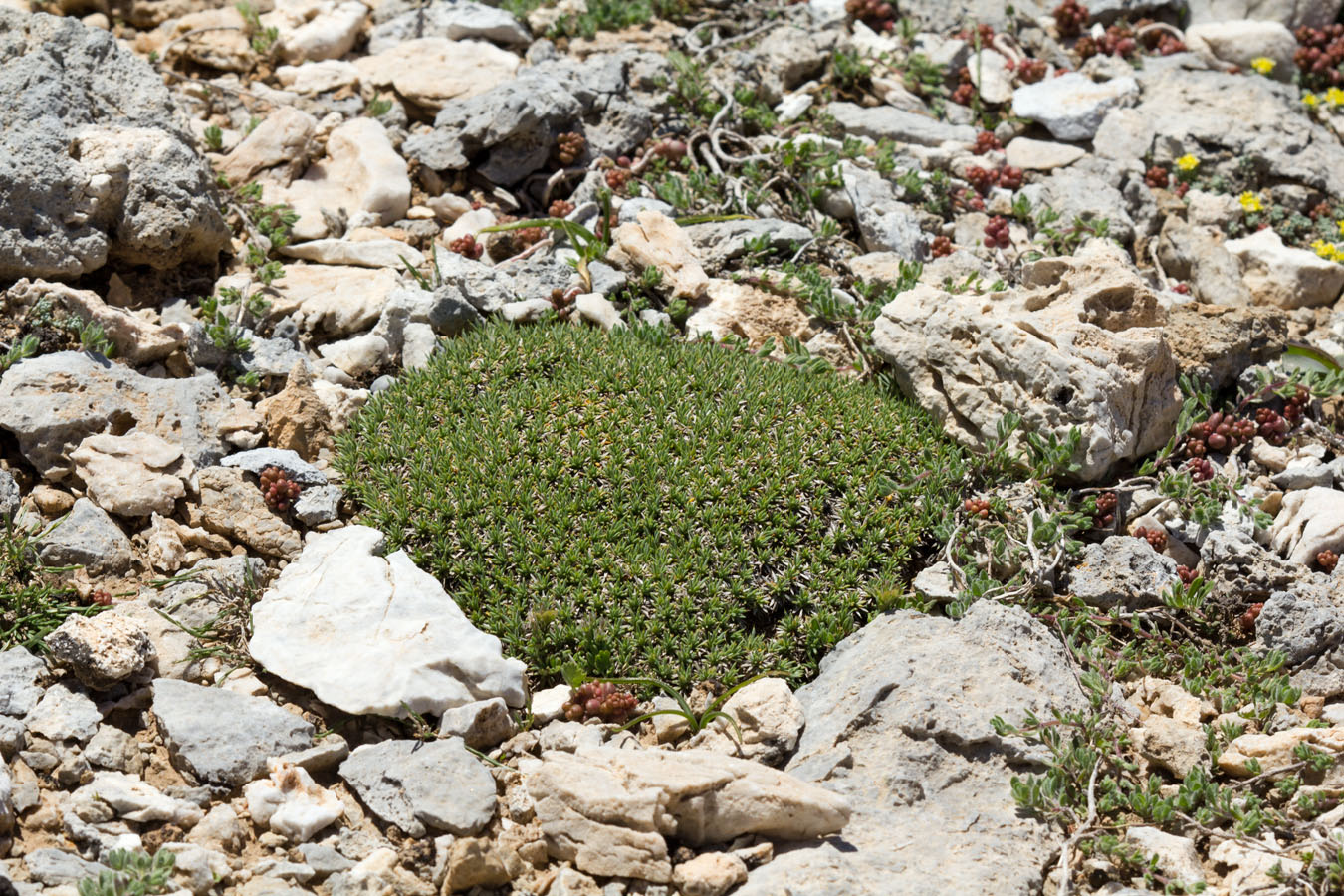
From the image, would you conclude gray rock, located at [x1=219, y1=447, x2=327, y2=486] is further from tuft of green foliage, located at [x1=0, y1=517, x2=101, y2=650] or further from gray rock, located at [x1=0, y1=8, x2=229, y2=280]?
gray rock, located at [x1=0, y1=8, x2=229, y2=280]

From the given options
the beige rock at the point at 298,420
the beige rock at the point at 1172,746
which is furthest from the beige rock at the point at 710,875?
the beige rock at the point at 298,420

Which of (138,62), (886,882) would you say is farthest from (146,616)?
(138,62)

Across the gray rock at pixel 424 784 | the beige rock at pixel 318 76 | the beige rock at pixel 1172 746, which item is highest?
the beige rock at pixel 318 76

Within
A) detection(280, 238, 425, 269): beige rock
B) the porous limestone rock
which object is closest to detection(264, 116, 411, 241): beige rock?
detection(280, 238, 425, 269): beige rock

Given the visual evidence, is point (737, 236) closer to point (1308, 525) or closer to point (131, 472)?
point (1308, 525)

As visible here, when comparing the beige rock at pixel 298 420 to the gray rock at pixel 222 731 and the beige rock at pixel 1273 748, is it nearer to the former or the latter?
the gray rock at pixel 222 731

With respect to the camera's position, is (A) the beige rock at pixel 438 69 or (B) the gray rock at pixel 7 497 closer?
(B) the gray rock at pixel 7 497

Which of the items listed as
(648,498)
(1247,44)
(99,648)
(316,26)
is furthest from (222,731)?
(1247,44)
